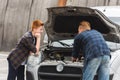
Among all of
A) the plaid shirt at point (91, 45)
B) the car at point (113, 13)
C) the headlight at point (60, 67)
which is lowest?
the headlight at point (60, 67)

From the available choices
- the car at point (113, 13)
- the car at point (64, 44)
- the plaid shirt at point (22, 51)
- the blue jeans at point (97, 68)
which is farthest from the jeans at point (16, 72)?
the car at point (113, 13)

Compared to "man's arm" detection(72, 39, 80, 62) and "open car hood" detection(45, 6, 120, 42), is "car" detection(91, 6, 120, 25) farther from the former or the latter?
"man's arm" detection(72, 39, 80, 62)

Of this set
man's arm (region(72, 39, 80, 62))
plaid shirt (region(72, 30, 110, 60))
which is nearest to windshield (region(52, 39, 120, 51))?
plaid shirt (region(72, 30, 110, 60))

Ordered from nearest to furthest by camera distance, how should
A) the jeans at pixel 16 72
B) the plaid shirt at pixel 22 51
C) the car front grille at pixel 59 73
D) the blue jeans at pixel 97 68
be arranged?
the blue jeans at pixel 97 68 → the car front grille at pixel 59 73 → the plaid shirt at pixel 22 51 → the jeans at pixel 16 72

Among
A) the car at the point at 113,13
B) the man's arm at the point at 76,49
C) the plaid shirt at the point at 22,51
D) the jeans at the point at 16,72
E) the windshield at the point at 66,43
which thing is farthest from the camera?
the car at the point at 113,13

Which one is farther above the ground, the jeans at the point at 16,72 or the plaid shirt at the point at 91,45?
the plaid shirt at the point at 91,45

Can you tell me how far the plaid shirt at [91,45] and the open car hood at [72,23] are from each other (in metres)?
0.81

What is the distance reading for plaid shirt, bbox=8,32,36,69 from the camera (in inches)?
387

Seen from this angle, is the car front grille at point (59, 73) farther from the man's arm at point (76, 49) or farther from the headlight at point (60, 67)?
the man's arm at point (76, 49)

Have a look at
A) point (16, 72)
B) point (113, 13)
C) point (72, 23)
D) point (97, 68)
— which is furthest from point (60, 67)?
point (113, 13)

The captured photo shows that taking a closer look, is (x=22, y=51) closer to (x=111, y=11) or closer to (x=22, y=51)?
(x=22, y=51)

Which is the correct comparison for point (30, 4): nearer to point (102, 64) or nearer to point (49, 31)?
point (49, 31)

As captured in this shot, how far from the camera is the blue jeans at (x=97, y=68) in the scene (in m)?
9.10

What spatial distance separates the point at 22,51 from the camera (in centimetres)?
991
